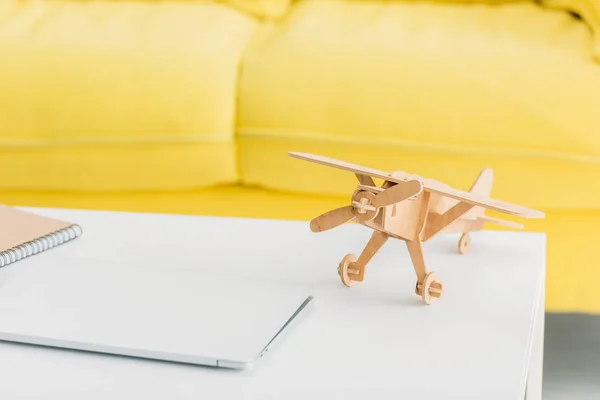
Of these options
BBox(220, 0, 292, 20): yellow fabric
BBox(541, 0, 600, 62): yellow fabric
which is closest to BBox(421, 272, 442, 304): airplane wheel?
BBox(541, 0, 600, 62): yellow fabric

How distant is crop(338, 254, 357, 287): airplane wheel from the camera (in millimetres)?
769

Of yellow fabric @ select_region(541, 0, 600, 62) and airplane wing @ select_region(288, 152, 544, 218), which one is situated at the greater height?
yellow fabric @ select_region(541, 0, 600, 62)

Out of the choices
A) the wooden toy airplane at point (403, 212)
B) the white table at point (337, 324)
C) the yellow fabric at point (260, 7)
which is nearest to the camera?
the white table at point (337, 324)

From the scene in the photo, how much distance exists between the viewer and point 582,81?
1292 millimetres

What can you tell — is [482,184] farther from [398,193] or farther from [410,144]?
[410,144]

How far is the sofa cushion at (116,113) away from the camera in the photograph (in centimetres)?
137

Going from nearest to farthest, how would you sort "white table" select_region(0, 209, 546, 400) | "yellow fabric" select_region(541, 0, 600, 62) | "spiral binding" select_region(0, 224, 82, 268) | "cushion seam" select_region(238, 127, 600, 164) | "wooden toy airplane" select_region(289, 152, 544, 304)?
"white table" select_region(0, 209, 546, 400) < "wooden toy airplane" select_region(289, 152, 544, 304) < "spiral binding" select_region(0, 224, 82, 268) < "cushion seam" select_region(238, 127, 600, 164) < "yellow fabric" select_region(541, 0, 600, 62)

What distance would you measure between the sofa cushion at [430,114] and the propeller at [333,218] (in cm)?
57

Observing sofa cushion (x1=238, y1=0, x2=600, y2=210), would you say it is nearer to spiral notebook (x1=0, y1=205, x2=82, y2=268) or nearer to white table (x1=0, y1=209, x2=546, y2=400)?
white table (x1=0, y1=209, x2=546, y2=400)

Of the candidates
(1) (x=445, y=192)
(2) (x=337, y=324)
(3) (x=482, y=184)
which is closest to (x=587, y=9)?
(3) (x=482, y=184)

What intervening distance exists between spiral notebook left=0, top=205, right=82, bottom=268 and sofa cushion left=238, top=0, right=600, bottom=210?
19.2 inches

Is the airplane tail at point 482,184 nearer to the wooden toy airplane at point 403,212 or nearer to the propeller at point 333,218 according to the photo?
the wooden toy airplane at point 403,212

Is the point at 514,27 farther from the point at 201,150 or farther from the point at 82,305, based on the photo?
the point at 82,305

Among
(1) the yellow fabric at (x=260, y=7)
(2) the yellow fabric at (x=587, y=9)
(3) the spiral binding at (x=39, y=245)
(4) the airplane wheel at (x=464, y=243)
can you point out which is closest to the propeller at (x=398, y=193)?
(4) the airplane wheel at (x=464, y=243)
